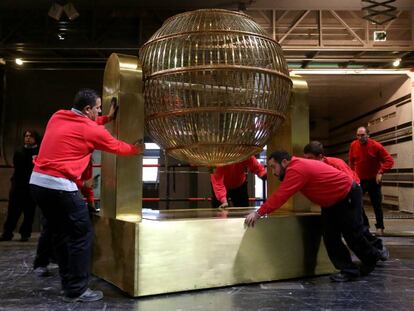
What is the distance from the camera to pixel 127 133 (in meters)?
2.73

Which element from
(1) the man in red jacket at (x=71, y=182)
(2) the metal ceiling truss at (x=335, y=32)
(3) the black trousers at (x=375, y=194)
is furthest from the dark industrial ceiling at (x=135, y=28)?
(1) the man in red jacket at (x=71, y=182)

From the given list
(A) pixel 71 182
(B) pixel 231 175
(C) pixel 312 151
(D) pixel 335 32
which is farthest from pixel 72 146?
(D) pixel 335 32

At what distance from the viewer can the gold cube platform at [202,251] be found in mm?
2553

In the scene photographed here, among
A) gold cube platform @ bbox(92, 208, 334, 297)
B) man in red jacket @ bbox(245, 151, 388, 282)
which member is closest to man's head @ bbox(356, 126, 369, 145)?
man in red jacket @ bbox(245, 151, 388, 282)

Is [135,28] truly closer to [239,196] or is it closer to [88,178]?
[239,196]

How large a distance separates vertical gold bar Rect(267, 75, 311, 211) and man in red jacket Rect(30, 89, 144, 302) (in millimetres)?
1310

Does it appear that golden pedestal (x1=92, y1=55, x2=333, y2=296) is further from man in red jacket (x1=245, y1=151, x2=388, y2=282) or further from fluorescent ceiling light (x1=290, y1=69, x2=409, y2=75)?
fluorescent ceiling light (x1=290, y1=69, x2=409, y2=75)

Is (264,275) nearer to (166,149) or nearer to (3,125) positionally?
(166,149)

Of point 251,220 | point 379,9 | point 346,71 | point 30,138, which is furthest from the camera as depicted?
point 346,71

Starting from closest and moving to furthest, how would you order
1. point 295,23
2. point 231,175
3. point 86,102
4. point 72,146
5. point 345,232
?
point 72,146 → point 86,102 → point 345,232 → point 231,175 → point 295,23

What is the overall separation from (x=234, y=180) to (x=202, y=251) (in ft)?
6.14

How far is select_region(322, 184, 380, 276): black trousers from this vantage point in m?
3.05

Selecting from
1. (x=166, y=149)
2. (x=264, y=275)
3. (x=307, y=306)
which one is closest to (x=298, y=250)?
(x=264, y=275)

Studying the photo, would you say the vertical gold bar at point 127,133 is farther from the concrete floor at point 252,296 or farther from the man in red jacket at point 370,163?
the man in red jacket at point 370,163
